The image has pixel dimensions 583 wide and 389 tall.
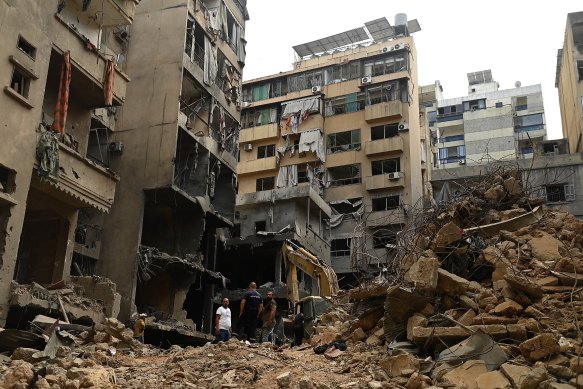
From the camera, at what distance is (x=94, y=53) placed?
64.2 ft

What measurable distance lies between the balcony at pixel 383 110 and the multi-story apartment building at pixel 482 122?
1557cm

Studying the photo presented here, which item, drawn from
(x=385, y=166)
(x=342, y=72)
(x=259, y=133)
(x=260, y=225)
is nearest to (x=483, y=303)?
(x=260, y=225)

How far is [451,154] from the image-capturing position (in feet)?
206

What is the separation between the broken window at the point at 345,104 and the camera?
4453cm

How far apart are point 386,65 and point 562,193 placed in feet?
53.1

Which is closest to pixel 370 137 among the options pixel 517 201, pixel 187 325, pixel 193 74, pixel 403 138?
pixel 403 138

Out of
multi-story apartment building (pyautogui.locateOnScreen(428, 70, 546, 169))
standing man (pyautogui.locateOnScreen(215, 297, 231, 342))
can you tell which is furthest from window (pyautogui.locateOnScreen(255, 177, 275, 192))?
standing man (pyautogui.locateOnScreen(215, 297, 231, 342))

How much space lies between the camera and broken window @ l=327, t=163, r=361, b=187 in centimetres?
4300

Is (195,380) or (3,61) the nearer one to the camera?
(195,380)

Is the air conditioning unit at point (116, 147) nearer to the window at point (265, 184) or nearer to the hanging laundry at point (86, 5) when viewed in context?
the hanging laundry at point (86, 5)

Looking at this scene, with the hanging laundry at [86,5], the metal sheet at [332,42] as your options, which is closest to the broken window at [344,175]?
the metal sheet at [332,42]

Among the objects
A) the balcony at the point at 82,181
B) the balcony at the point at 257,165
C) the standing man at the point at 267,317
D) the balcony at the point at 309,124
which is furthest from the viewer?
the balcony at the point at 309,124

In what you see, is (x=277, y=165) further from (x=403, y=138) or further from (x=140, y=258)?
(x=140, y=258)

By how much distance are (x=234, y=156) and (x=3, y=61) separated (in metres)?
16.4
